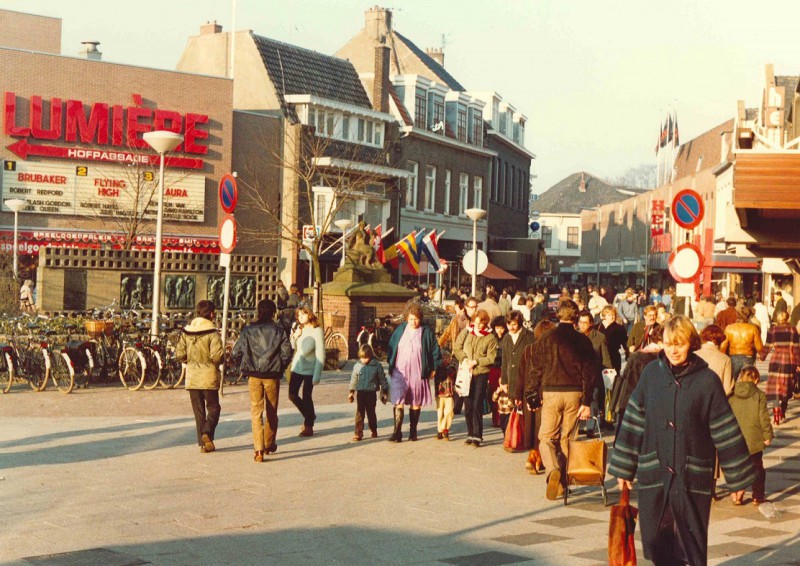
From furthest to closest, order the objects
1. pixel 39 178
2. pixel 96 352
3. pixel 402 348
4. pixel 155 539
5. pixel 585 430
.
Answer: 1. pixel 39 178
2. pixel 96 352
3. pixel 585 430
4. pixel 402 348
5. pixel 155 539

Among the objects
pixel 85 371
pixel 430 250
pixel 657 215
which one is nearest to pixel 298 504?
pixel 85 371

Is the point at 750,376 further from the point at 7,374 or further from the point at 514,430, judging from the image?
the point at 7,374

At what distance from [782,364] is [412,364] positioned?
7.41 meters

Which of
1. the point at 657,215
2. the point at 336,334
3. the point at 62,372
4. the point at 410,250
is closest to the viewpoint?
the point at 62,372

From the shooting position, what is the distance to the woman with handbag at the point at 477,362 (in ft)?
45.8

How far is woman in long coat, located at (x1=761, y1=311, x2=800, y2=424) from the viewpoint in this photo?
18531 millimetres

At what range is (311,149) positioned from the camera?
44.2 meters

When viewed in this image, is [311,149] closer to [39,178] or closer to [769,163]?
[39,178]

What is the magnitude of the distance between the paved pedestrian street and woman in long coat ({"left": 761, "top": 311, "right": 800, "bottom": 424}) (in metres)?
3.12

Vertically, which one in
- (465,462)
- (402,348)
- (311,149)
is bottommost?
(465,462)

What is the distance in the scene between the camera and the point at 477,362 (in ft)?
46.2

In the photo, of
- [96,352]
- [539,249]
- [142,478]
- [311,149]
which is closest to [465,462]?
[142,478]

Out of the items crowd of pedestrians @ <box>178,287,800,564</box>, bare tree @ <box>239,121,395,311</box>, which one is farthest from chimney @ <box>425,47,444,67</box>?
crowd of pedestrians @ <box>178,287,800,564</box>

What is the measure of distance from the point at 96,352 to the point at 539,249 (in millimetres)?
49137
